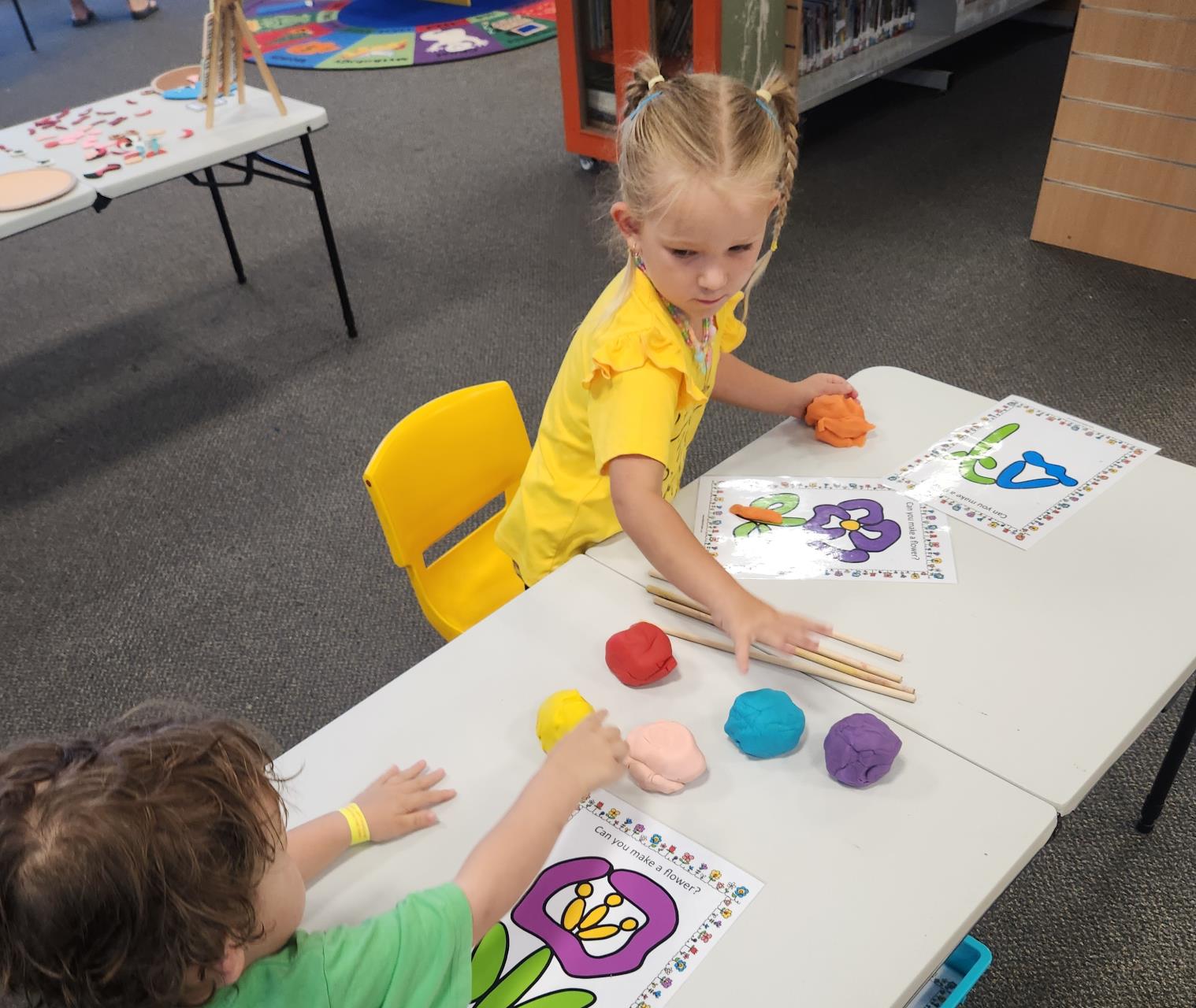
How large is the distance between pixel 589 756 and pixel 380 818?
20 centimetres

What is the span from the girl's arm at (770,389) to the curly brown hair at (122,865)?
0.94 metres

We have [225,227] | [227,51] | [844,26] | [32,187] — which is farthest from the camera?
[844,26]

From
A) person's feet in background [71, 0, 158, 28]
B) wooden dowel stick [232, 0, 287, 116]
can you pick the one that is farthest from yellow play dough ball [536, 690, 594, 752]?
person's feet in background [71, 0, 158, 28]

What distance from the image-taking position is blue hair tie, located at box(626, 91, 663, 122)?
1.18 m

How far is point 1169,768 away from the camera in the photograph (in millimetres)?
1575

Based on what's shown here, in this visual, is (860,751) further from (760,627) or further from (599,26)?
(599,26)

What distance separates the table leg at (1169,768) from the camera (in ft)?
4.91

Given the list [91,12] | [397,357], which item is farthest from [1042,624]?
[91,12]

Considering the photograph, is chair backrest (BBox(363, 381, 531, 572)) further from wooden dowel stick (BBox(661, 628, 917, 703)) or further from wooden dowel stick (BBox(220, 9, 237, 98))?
wooden dowel stick (BBox(220, 9, 237, 98))

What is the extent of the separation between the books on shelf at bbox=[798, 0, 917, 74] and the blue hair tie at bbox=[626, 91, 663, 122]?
109 inches

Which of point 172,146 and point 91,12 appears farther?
point 91,12

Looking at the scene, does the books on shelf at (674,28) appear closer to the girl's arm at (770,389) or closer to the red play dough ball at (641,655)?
the girl's arm at (770,389)

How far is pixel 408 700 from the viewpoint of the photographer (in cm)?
110

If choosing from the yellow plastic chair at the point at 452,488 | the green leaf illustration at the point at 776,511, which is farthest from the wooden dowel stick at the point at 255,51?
the green leaf illustration at the point at 776,511
